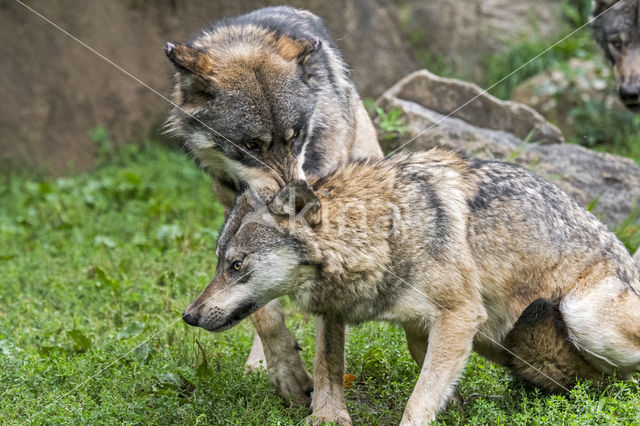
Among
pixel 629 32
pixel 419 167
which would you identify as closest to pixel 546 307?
pixel 419 167

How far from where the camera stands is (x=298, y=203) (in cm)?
426

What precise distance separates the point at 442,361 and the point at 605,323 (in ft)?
3.33

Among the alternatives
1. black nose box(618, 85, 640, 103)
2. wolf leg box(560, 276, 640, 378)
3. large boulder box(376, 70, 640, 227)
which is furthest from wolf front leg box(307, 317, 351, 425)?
black nose box(618, 85, 640, 103)

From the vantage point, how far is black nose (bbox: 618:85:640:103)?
788 cm

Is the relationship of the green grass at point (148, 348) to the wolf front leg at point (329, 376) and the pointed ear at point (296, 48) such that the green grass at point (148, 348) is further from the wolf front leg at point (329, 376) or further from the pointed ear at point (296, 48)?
the pointed ear at point (296, 48)

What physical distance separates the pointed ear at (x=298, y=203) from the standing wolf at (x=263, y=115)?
50 centimetres

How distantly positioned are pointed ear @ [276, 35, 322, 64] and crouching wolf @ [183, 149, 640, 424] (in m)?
1.10

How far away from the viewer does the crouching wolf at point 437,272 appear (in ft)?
14.1

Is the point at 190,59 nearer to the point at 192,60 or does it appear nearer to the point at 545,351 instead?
the point at 192,60

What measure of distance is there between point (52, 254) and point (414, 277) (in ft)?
16.4

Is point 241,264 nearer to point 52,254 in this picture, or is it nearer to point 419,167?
point 419,167

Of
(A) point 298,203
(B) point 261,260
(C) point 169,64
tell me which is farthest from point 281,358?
(C) point 169,64

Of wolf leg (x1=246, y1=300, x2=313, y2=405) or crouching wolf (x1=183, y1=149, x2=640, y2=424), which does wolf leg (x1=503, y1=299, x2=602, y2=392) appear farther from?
wolf leg (x1=246, y1=300, x2=313, y2=405)

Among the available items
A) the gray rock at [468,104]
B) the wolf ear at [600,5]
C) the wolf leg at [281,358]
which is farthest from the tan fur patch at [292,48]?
the wolf ear at [600,5]
